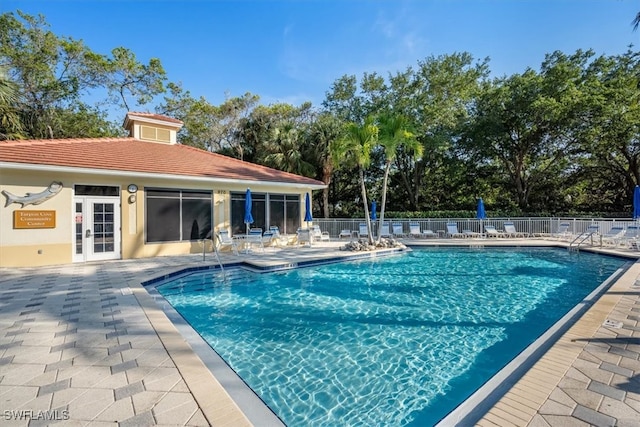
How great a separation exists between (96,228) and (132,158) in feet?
9.36

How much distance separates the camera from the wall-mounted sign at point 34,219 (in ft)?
29.5

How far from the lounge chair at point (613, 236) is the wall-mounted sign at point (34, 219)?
21.0m

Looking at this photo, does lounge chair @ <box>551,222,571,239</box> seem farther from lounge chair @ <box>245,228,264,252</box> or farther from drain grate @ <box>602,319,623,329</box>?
lounge chair @ <box>245,228,264,252</box>

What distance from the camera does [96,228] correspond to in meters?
10.3

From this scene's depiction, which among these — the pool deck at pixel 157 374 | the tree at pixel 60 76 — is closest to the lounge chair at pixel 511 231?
the pool deck at pixel 157 374

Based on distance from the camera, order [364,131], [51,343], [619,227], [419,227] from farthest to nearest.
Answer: [419,227]
[619,227]
[364,131]
[51,343]

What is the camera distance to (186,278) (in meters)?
8.62

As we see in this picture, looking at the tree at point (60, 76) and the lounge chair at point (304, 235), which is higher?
the tree at point (60, 76)

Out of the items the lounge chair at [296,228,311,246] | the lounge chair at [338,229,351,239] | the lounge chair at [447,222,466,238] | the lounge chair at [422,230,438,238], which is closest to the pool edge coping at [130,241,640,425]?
the lounge chair at [447,222,466,238]

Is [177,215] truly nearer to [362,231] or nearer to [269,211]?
[269,211]

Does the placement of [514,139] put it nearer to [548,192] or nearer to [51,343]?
[548,192]

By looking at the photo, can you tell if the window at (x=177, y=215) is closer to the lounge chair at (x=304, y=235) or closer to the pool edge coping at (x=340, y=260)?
the pool edge coping at (x=340, y=260)

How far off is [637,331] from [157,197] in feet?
41.8

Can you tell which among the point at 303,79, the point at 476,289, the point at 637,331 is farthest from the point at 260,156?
the point at 637,331
